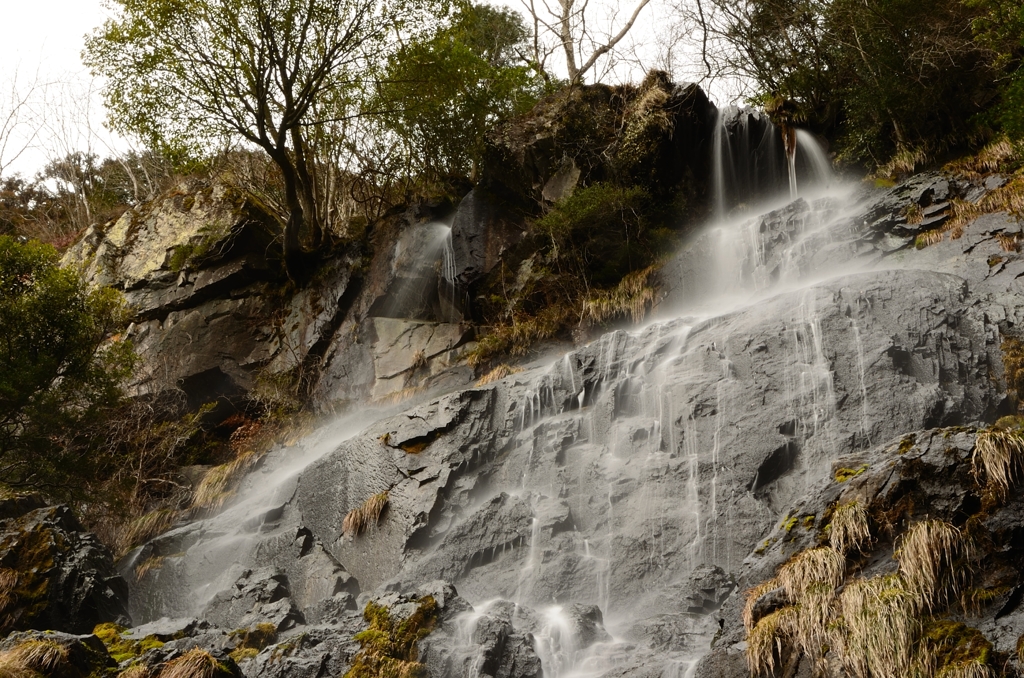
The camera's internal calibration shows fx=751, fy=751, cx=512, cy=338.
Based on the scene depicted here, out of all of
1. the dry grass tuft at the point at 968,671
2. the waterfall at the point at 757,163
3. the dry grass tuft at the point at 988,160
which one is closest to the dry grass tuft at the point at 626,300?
the waterfall at the point at 757,163

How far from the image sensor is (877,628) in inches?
185

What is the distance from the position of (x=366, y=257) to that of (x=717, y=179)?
7991 millimetres

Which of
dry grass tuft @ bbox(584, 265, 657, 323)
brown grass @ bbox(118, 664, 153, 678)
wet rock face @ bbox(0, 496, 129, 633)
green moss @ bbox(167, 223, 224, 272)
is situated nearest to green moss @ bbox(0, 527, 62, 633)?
wet rock face @ bbox(0, 496, 129, 633)

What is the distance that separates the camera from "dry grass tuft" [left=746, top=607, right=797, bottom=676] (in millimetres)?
5094

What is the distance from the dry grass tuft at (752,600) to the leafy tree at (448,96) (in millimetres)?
13155

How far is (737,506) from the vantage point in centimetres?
824

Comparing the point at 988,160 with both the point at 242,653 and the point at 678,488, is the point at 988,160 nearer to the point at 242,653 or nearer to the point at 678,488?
the point at 678,488

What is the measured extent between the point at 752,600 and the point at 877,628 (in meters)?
1.01

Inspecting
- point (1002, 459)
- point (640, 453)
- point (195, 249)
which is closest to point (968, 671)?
point (1002, 459)

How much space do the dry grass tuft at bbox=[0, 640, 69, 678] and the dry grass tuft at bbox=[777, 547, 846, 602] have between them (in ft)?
18.2

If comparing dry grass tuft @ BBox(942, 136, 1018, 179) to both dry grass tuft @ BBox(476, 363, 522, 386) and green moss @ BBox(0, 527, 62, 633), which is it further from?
green moss @ BBox(0, 527, 62, 633)

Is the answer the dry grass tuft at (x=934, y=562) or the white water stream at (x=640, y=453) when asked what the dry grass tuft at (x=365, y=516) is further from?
the dry grass tuft at (x=934, y=562)

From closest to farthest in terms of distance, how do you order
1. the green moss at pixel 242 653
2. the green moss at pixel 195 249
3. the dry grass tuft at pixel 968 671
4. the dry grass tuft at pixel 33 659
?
the dry grass tuft at pixel 968 671 → the dry grass tuft at pixel 33 659 → the green moss at pixel 242 653 → the green moss at pixel 195 249

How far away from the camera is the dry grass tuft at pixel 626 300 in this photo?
13773 millimetres
